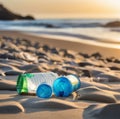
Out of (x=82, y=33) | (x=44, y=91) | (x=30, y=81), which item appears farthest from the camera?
(x=82, y=33)

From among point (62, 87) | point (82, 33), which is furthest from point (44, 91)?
point (82, 33)

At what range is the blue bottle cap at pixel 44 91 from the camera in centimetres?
283

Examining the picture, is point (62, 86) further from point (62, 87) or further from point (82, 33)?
point (82, 33)

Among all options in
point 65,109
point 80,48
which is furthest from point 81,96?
point 80,48

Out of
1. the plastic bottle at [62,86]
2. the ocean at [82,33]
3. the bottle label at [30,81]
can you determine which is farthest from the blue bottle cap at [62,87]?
the ocean at [82,33]

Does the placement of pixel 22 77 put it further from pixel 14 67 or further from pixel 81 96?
pixel 14 67

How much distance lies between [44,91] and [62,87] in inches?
5.4

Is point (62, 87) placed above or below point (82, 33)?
below

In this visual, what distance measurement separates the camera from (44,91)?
284 cm

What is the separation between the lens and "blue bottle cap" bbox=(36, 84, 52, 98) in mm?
2830

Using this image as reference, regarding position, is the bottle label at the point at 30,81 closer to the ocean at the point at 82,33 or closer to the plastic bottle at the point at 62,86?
the plastic bottle at the point at 62,86

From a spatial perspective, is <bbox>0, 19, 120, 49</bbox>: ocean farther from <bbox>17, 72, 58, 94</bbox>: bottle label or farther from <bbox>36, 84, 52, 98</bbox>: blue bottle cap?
<bbox>36, 84, 52, 98</bbox>: blue bottle cap

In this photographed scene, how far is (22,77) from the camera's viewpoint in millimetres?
2959

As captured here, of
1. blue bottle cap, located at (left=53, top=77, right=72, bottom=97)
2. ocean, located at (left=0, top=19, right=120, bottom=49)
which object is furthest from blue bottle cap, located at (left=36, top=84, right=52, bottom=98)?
ocean, located at (left=0, top=19, right=120, bottom=49)
